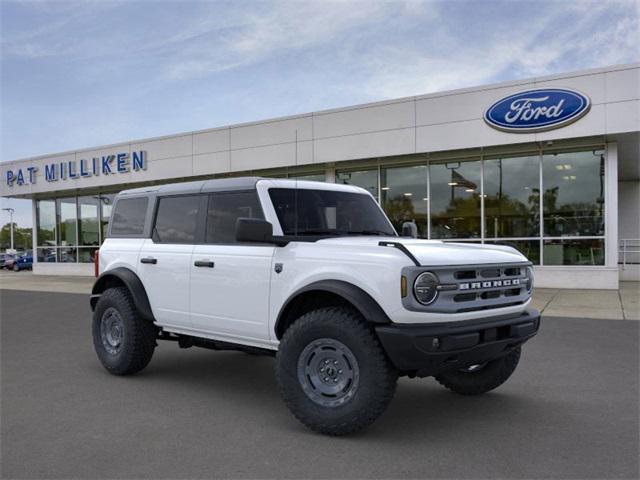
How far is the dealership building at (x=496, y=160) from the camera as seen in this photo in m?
14.2

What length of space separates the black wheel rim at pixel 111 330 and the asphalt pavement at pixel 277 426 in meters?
0.31

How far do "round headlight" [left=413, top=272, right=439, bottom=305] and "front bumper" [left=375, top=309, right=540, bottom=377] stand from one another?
0.61ft

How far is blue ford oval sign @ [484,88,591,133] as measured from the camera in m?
13.9

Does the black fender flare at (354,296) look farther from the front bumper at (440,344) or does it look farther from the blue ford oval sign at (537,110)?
the blue ford oval sign at (537,110)

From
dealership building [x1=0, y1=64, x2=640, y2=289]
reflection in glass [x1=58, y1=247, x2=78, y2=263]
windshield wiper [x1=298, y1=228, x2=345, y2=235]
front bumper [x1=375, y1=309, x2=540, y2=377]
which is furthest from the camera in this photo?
reflection in glass [x1=58, y1=247, x2=78, y2=263]

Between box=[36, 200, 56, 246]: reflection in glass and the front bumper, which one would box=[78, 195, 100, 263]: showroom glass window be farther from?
the front bumper

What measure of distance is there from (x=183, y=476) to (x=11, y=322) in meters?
8.65

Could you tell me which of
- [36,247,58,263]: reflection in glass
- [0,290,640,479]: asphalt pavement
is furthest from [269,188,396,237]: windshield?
[36,247,58,263]: reflection in glass

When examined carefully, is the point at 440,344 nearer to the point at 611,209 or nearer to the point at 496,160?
the point at 611,209

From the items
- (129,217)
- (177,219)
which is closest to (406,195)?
(129,217)

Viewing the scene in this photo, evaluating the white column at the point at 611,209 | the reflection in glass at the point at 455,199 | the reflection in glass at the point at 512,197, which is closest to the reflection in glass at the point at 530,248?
the reflection in glass at the point at 512,197

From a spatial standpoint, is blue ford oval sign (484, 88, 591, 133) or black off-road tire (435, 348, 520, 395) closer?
black off-road tire (435, 348, 520, 395)

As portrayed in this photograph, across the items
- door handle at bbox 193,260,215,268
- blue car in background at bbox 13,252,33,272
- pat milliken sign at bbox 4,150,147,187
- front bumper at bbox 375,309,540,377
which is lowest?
blue car in background at bbox 13,252,33,272

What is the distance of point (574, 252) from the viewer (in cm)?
1493
